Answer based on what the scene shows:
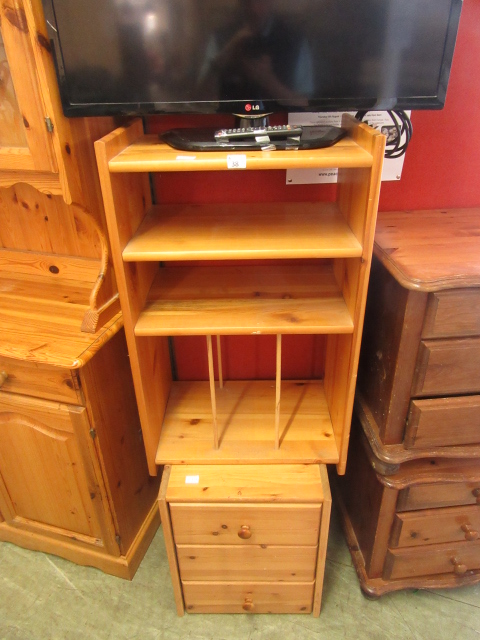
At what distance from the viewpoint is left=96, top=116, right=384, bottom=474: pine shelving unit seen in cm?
91

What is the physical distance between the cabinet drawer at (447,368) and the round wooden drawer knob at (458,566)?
23.0 inches

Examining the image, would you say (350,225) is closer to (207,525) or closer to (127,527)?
(207,525)

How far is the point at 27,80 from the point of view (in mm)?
923

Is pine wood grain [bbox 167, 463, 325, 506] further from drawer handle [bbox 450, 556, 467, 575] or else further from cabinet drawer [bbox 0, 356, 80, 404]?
drawer handle [bbox 450, 556, 467, 575]

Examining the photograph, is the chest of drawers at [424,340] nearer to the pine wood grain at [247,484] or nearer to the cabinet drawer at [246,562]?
the pine wood grain at [247,484]

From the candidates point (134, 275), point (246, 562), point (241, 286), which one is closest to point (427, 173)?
point (241, 286)

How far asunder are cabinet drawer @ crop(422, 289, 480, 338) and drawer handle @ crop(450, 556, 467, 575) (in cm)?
75

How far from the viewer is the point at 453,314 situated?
0.95 meters

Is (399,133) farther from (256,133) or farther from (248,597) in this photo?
(248,597)

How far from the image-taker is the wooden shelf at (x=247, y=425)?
4.02 feet

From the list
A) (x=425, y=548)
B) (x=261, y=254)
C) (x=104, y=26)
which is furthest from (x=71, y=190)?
(x=425, y=548)

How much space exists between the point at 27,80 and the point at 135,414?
948mm

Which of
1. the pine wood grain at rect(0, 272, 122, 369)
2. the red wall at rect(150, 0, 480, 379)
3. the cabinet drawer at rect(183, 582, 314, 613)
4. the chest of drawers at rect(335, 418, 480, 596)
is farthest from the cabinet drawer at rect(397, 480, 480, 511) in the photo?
the pine wood grain at rect(0, 272, 122, 369)

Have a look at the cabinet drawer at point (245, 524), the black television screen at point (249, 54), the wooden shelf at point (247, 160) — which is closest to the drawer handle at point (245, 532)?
the cabinet drawer at point (245, 524)
